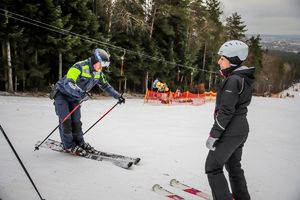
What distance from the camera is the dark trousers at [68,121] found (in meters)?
4.64

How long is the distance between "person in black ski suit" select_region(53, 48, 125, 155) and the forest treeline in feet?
3.73

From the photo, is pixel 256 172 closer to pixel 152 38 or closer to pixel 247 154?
pixel 247 154

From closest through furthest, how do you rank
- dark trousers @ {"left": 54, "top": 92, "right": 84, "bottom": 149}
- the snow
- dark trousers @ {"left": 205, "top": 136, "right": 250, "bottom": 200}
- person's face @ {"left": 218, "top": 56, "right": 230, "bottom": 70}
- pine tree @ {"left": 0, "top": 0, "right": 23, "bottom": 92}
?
dark trousers @ {"left": 205, "top": 136, "right": 250, "bottom": 200} < person's face @ {"left": 218, "top": 56, "right": 230, "bottom": 70} < the snow < dark trousers @ {"left": 54, "top": 92, "right": 84, "bottom": 149} < pine tree @ {"left": 0, "top": 0, "right": 23, "bottom": 92}

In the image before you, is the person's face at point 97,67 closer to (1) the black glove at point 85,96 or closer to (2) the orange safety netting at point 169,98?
(1) the black glove at point 85,96

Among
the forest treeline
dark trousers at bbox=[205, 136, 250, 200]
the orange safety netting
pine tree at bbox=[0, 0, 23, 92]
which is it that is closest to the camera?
dark trousers at bbox=[205, 136, 250, 200]

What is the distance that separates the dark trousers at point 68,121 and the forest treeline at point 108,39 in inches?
51.3

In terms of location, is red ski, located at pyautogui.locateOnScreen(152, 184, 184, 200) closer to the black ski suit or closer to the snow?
the snow

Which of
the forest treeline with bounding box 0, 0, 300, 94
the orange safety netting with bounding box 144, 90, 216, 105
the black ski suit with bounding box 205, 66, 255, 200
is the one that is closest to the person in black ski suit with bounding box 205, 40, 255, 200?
the black ski suit with bounding box 205, 66, 255, 200

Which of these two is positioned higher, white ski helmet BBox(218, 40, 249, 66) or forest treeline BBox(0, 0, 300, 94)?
forest treeline BBox(0, 0, 300, 94)

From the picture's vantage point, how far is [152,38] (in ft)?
86.7

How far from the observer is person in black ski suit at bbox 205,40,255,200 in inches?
105

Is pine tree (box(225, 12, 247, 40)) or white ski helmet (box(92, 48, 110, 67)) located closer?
white ski helmet (box(92, 48, 110, 67))

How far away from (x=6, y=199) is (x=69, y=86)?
79.8 inches

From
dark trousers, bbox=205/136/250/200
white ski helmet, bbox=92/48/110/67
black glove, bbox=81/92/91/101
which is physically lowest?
dark trousers, bbox=205/136/250/200
